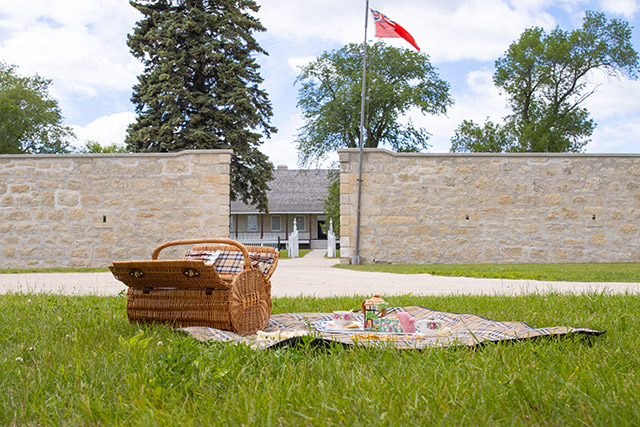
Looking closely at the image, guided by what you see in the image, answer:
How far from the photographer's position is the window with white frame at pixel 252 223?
3681 cm

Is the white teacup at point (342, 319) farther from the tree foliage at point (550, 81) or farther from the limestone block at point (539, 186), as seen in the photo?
the tree foliage at point (550, 81)

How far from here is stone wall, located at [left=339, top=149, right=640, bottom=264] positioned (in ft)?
41.2

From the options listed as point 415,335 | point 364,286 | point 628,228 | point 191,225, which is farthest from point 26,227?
point 628,228

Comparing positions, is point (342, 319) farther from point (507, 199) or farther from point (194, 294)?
point (507, 199)

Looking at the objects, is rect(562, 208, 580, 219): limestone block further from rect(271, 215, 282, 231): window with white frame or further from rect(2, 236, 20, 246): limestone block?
rect(271, 215, 282, 231): window with white frame

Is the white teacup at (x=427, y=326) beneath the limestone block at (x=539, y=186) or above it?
beneath

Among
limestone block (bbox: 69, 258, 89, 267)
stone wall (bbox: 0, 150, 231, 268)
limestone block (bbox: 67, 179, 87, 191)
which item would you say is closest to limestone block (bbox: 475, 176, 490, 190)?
stone wall (bbox: 0, 150, 231, 268)

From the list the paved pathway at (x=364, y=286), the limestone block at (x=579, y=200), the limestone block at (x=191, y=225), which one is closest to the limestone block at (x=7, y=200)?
the limestone block at (x=191, y=225)

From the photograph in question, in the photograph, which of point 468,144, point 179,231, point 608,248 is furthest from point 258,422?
point 468,144

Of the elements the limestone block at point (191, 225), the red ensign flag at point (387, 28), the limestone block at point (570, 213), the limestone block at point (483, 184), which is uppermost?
the red ensign flag at point (387, 28)

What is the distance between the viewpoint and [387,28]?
1350 centimetres

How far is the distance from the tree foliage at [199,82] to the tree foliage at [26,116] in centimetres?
1542

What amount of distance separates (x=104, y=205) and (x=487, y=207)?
28.6 feet

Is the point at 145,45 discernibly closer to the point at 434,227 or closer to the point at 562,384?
the point at 434,227
